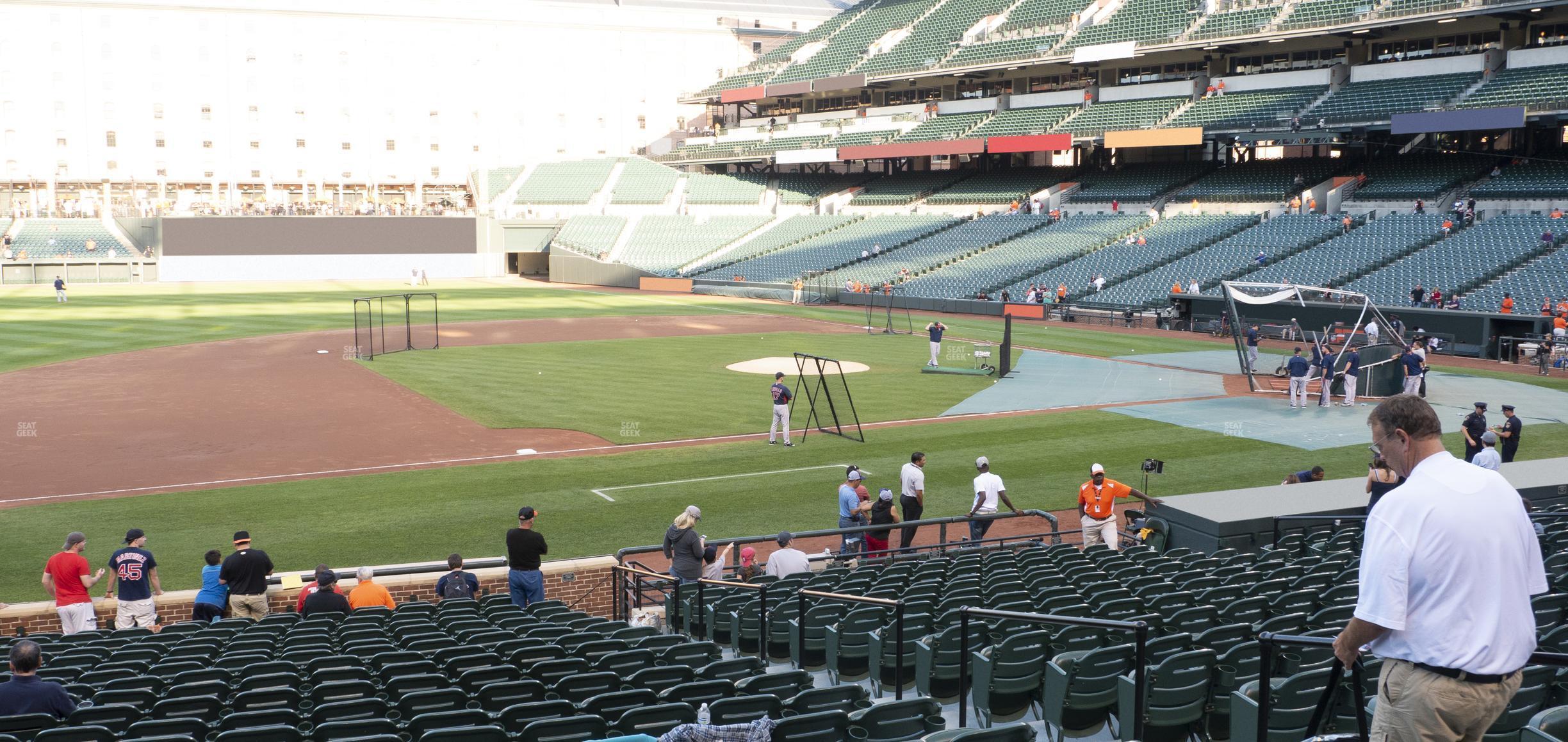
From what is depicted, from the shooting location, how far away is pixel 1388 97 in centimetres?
5612

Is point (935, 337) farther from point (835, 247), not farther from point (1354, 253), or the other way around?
point (835, 247)

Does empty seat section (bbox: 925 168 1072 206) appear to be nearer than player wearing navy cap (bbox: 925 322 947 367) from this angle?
No

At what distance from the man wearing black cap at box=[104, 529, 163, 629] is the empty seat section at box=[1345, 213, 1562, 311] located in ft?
146

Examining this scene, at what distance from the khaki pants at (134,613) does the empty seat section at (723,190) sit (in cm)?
7838

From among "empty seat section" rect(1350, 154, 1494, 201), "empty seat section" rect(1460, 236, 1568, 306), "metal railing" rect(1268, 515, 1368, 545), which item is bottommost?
"metal railing" rect(1268, 515, 1368, 545)

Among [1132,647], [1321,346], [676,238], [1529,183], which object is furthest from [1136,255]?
[1132,647]

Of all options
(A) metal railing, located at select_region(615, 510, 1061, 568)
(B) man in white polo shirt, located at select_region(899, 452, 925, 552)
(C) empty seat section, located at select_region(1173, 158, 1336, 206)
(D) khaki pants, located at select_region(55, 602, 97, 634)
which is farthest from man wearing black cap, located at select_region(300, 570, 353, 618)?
(C) empty seat section, located at select_region(1173, 158, 1336, 206)

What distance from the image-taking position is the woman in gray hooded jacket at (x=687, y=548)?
46.2ft

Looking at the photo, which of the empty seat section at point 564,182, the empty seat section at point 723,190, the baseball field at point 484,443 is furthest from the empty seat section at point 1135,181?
the empty seat section at point 564,182

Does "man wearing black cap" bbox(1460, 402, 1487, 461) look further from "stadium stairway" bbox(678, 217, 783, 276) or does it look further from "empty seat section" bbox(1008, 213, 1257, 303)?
"stadium stairway" bbox(678, 217, 783, 276)

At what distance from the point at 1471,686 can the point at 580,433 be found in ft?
78.9

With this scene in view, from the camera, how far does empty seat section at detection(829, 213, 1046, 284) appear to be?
66500mm

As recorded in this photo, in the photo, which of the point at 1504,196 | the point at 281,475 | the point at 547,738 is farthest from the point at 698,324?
the point at 547,738

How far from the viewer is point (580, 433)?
27.4m
